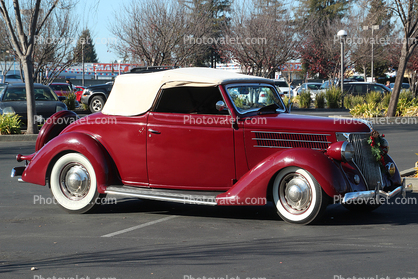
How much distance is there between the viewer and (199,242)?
5.29 metres

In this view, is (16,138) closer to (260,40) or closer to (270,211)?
(270,211)

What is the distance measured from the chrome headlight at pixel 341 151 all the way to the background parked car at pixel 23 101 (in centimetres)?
1389

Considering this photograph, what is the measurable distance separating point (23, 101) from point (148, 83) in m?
12.7

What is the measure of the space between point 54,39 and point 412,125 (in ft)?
63.8

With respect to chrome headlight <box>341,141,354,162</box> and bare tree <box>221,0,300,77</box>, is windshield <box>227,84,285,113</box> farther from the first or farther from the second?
bare tree <box>221,0,300,77</box>

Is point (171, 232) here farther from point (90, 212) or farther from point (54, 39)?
point (54, 39)

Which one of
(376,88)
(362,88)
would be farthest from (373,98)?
(376,88)

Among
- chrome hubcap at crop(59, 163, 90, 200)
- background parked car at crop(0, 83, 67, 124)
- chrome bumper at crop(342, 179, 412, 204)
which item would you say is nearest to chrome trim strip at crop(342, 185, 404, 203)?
chrome bumper at crop(342, 179, 412, 204)

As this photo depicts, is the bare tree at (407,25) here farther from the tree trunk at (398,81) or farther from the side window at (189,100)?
the side window at (189,100)

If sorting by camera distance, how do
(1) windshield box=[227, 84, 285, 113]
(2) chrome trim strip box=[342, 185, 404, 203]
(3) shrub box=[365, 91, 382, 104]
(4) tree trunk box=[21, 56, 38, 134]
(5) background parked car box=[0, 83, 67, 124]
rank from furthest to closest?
(3) shrub box=[365, 91, 382, 104]
(5) background parked car box=[0, 83, 67, 124]
(4) tree trunk box=[21, 56, 38, 134]
(1) windshield box=[227, 84, 285, 113]
(2) chrome trim strip box=[342, 185, 404, 203]

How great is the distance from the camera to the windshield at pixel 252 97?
6508 millimetres

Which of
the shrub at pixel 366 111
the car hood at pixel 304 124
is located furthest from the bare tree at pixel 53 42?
the car hood at pixel 304 124

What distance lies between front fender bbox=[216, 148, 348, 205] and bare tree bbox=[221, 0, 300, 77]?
26.4 metres

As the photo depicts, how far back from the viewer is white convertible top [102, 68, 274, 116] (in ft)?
21.6
